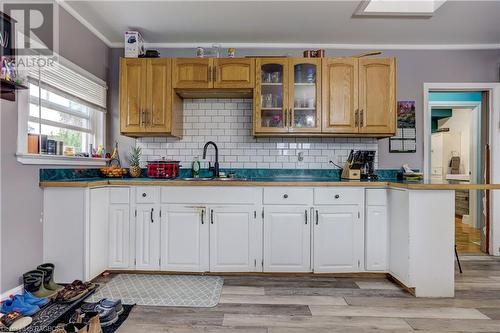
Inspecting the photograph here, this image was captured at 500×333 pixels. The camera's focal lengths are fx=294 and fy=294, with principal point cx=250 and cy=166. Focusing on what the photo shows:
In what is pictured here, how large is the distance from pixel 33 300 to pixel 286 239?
2.02 meters

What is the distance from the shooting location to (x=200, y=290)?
8.03 ft

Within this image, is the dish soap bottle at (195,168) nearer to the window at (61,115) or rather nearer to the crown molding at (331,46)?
the window at (61,115)

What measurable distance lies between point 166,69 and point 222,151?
1086 millimetres

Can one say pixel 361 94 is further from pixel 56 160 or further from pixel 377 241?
pixel 56 160

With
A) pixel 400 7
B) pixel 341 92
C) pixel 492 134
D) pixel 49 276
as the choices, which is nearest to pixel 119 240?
pixel 49 276

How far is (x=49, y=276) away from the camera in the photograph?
2.36 m

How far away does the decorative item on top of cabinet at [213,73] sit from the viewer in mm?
3107

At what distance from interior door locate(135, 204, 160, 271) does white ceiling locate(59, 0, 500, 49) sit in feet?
6.22

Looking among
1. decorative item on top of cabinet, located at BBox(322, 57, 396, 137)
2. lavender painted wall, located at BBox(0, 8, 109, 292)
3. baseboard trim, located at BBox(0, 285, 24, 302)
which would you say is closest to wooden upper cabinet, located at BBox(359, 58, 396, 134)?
decorative item on top of cabinet, located at BBox(322, 57, 396, 137)

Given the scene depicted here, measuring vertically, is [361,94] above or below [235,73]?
below

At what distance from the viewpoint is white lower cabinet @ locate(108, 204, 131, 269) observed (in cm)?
278

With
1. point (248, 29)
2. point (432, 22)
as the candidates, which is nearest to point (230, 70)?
point (248, 29)

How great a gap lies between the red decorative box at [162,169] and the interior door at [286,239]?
47.3 inches

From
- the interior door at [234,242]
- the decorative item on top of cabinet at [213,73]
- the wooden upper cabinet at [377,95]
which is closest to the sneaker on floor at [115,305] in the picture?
the interior door at [234,242]
